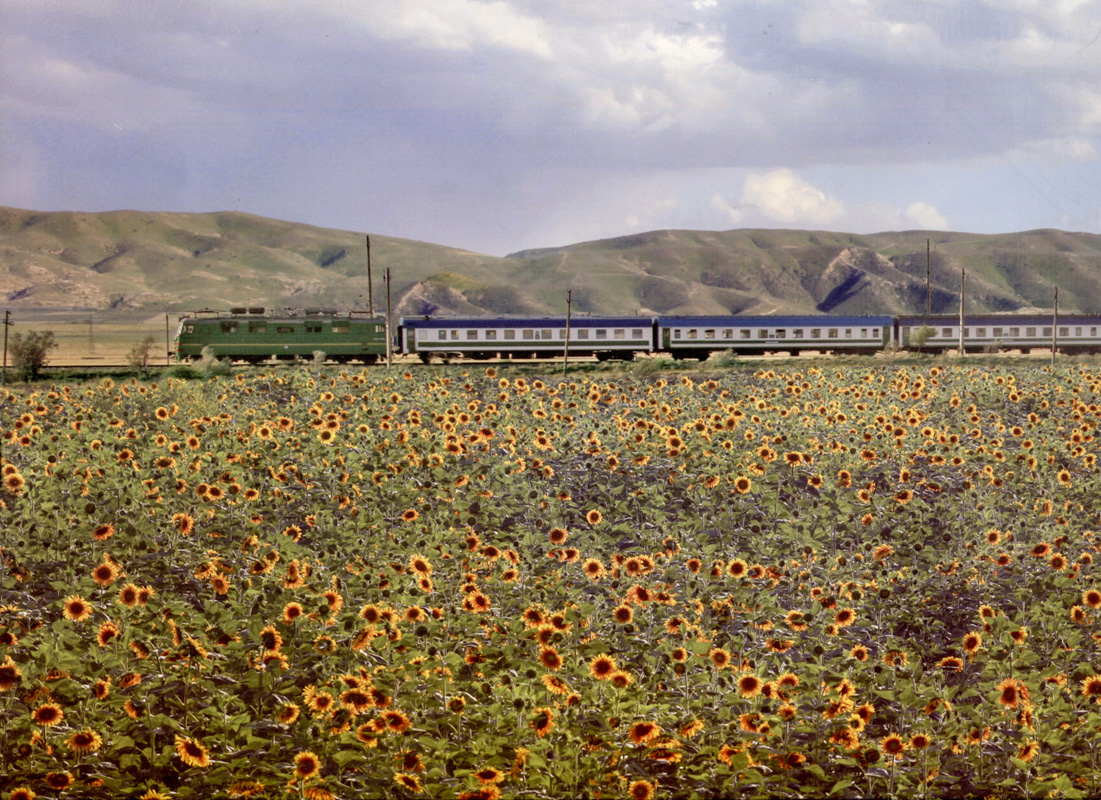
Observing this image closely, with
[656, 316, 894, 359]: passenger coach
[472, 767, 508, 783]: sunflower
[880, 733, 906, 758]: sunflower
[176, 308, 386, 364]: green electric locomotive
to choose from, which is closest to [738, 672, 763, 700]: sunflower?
[880, 733, 906, 758]: sunflower

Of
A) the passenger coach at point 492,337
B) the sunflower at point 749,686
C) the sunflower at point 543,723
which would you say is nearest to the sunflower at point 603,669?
the sunflower at point 543,723

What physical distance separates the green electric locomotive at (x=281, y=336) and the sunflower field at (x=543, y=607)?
4262 cm

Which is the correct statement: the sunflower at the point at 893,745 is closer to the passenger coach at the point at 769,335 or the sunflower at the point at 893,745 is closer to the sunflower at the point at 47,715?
the sunflower at the point at 47,715

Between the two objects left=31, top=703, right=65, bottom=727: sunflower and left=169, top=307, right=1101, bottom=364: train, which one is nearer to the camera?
left=31, top=703, right=65, bottom=727: sunflower

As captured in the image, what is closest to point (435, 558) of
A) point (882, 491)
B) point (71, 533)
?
point (71, 533)

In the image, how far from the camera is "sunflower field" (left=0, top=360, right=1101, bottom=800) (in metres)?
5.41

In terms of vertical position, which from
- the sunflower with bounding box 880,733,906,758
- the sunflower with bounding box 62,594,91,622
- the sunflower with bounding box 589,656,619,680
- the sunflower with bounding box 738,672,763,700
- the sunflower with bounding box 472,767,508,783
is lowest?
the sunflower with bounding box 472,767,508,783

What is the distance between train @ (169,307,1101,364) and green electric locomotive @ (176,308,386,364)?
6 cm

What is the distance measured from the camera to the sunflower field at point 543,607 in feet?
17.7

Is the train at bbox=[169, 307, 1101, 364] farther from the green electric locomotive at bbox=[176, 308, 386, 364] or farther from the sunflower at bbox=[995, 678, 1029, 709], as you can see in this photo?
the sunflower at bbox=[995, 678, 1029, 709]

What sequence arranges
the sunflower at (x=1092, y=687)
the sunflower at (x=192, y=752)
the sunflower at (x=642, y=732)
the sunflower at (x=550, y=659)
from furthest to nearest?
the sunflower at (x=1092, y=687), the sunflower at (x=550, y=659), the sunflower at (x=642, y=732), the sunflower at (x=192, y=752)

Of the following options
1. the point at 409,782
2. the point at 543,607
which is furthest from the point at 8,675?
the point at 543,607

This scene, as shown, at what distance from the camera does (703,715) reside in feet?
19.8

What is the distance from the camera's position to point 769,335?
57938mm
